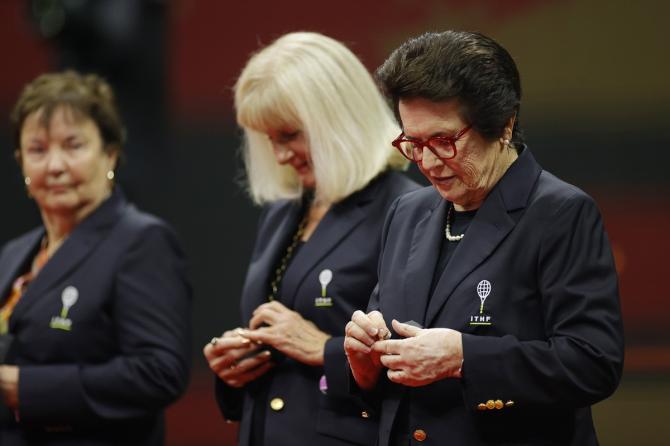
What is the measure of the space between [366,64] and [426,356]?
2716mm

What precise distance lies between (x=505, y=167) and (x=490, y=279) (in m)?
0.25

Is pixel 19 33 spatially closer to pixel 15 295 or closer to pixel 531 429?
pixel 15 295

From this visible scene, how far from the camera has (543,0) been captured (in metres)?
4.25

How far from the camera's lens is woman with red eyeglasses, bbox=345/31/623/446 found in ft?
6.49

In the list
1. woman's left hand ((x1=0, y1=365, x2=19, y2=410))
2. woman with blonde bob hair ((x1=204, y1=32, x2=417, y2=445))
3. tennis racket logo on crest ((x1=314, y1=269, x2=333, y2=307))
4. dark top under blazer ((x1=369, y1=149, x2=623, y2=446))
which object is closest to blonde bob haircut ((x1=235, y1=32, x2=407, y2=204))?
woman with blonde bob hair ((x1=204, y1=32, x2=417, y2=445))

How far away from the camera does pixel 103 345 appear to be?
304cm

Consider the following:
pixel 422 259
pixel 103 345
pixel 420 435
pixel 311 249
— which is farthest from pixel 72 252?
pixel 420 435

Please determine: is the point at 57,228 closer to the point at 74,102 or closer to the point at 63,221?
the point at 63,221

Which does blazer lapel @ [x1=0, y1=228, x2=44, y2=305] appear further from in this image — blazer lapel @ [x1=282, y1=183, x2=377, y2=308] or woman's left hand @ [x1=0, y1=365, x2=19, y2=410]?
blazer lapel @ [x1=282, y1=183, x2=377, y2=308]

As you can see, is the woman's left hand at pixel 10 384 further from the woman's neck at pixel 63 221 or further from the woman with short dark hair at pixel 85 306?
the woman's neck at pixel 63 221

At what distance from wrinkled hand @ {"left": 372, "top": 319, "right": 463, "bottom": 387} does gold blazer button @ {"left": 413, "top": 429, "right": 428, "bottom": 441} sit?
0.42 ft

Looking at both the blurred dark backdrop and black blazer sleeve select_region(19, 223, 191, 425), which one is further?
the blurred dark backdrop

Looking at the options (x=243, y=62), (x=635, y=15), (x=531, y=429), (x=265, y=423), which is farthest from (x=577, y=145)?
(x=531, y=429)

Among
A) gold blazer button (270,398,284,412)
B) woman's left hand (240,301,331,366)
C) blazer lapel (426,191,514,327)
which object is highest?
blazer lapel (426,191,514,327)
